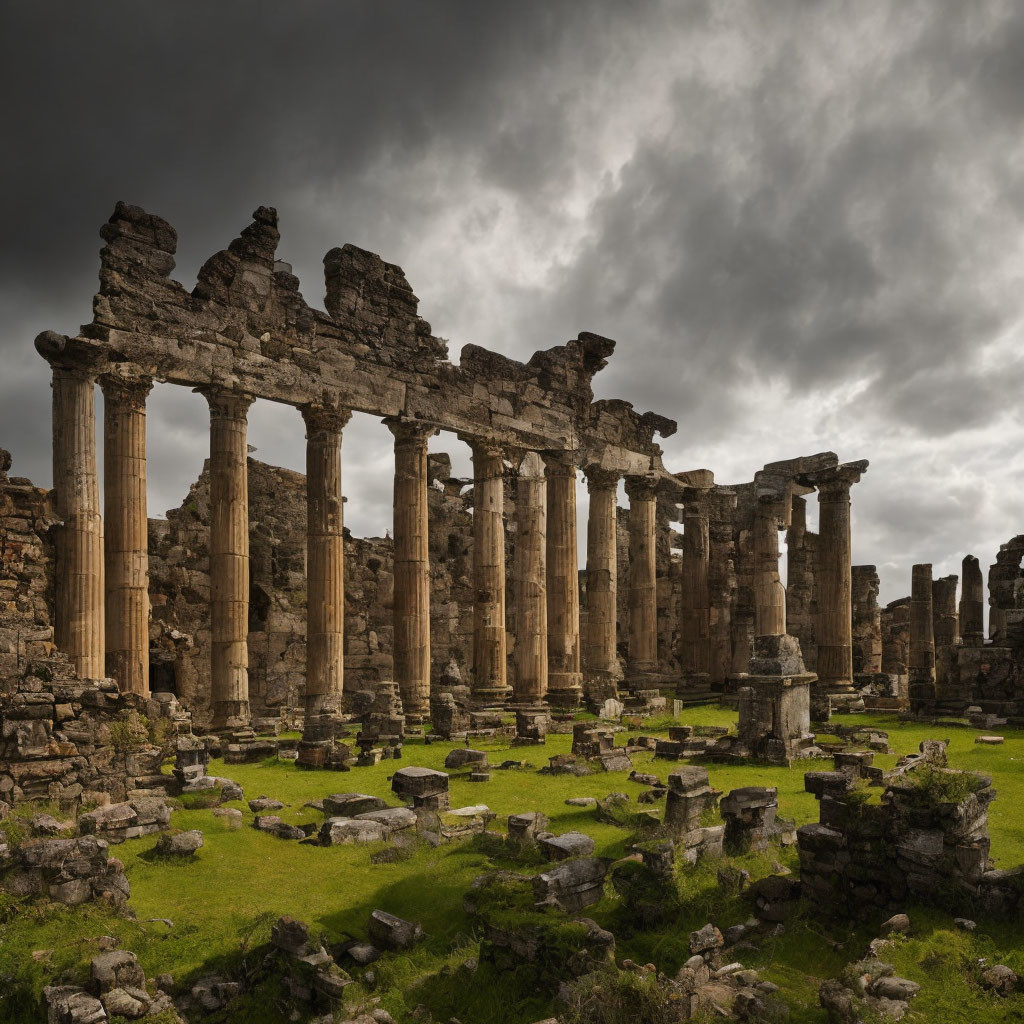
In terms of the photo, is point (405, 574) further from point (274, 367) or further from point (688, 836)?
point (688, 836)

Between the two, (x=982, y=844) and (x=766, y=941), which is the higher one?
(x=982, y=844)

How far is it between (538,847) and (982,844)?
14.8 feet

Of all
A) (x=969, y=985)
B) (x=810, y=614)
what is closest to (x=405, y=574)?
(x=969, y=985)

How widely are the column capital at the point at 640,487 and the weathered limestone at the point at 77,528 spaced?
17532mm

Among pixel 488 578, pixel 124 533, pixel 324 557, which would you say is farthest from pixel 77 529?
pixel 488 578

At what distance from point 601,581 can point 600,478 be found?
133 inches

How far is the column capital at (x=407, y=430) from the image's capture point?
22391mm

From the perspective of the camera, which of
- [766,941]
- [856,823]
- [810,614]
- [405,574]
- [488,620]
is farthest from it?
[810,614]

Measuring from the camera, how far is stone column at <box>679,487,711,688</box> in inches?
1240

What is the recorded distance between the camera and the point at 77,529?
16.5 m

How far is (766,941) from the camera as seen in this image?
7250 millimetres

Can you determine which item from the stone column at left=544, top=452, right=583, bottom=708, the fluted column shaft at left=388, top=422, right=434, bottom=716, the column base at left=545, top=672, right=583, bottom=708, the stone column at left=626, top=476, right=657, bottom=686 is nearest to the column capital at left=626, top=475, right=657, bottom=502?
the stone column at left=626, top=476, right=657, bottom=686

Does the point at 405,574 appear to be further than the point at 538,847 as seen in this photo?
Yes

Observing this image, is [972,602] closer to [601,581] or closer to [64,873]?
[601,581]
